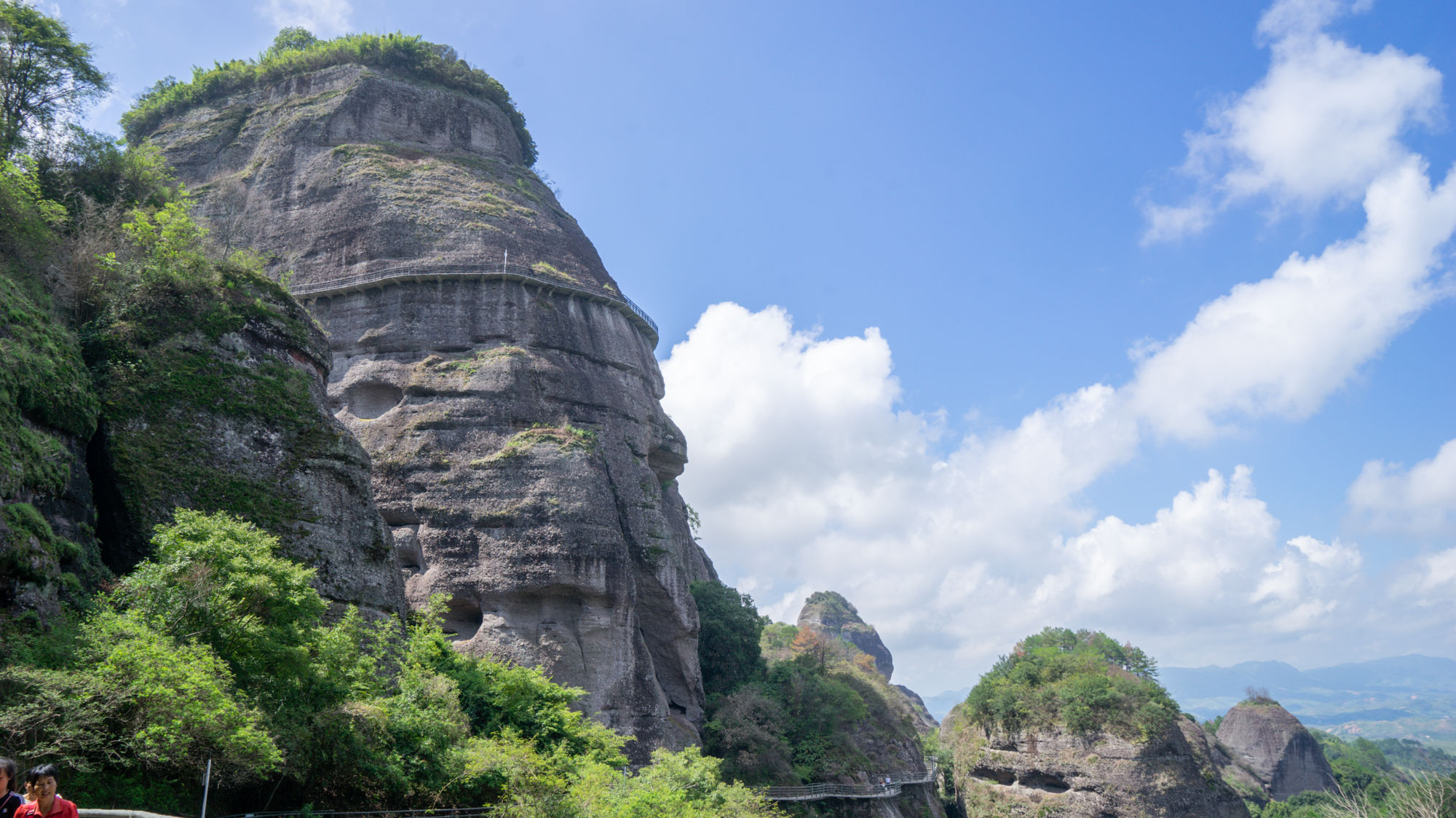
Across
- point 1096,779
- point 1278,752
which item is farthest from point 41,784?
point 1278,752

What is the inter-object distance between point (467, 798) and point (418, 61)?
126ft

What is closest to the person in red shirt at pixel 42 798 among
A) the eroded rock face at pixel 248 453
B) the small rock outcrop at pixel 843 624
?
the eroded rock face at pixel 248 453

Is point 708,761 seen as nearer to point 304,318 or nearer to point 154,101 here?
point 304,318

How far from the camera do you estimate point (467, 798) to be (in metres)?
16.4

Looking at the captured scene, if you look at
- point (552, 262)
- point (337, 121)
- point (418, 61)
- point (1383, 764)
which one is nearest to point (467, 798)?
point (552, 262)

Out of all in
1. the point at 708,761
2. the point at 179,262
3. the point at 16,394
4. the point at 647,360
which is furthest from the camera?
the point at 647,360

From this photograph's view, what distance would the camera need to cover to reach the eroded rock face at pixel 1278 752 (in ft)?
241

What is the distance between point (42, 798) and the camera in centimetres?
648

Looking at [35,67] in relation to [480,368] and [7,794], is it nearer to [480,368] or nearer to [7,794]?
[480,368]

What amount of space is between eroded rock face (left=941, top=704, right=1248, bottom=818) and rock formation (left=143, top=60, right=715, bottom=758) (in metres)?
18.5

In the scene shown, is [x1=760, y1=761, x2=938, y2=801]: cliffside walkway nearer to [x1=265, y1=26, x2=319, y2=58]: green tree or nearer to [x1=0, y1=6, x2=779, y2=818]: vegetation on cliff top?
[x1=0, y1=6, x2=779, y2=818]: vegetation on cliff top

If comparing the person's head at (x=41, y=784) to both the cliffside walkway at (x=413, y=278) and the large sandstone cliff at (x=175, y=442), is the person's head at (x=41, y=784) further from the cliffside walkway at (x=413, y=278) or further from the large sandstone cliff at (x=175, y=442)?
the cliffside walkway at (x=413, y=278)

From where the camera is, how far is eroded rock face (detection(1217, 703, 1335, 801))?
73.5m

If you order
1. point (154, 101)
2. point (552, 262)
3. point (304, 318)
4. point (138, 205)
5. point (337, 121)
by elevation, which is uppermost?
point (154, 101)
